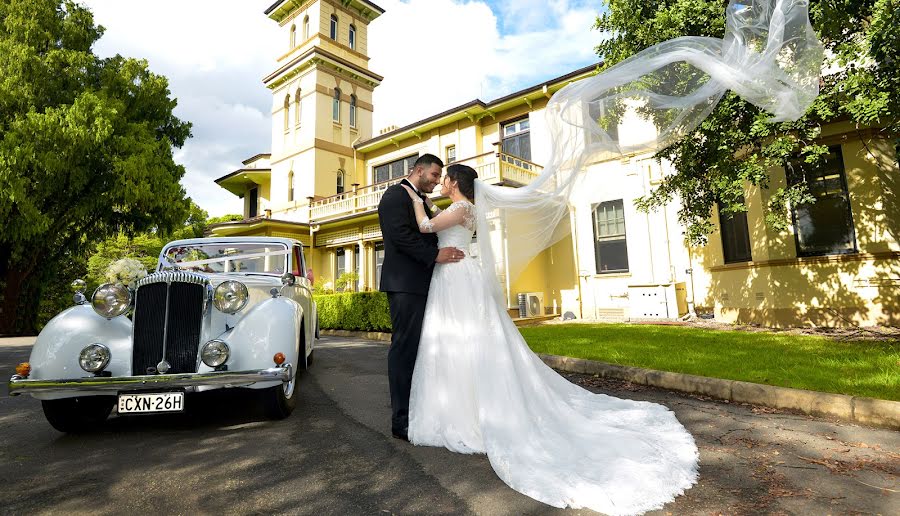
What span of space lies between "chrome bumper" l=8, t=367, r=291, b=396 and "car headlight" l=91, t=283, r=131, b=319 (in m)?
0.60

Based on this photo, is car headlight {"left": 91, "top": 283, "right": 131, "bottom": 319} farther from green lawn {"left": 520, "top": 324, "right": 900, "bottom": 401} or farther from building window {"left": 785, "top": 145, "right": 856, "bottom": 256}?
building window {"left": 785, "top": 145, "right": 856, "bottom": 256}

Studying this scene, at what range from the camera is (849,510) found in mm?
1987

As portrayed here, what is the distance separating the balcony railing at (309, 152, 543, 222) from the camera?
49.6 ft

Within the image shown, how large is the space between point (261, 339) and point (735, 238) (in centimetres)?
1142

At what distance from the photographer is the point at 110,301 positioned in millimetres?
3455

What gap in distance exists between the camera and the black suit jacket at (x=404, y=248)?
324 centimetres

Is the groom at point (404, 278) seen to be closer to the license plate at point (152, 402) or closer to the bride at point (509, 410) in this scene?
the bride at point (509, 410)

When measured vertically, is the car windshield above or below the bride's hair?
below

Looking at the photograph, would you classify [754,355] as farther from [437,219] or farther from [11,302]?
[11,302]

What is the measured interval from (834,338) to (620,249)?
22.6 ft

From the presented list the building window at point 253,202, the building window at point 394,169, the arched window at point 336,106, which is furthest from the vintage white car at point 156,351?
the building window at point 253,202

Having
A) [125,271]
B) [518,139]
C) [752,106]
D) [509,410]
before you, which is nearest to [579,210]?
[518,139]

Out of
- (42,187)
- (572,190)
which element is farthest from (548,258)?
(42,187)

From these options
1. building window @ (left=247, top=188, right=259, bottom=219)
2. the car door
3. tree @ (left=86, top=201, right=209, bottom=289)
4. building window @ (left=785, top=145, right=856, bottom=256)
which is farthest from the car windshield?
building window @ (left=247, top=188, right=259, bottom=219)
